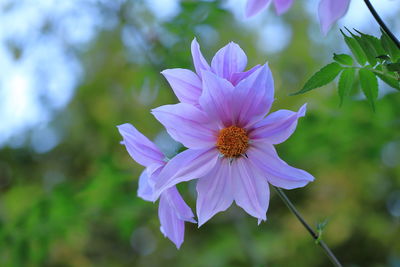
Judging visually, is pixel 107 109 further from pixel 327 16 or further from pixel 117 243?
pixel 327 16

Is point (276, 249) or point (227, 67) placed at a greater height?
point (227, 67)

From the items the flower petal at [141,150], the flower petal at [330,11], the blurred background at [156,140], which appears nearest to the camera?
the flower petal at [330,11]

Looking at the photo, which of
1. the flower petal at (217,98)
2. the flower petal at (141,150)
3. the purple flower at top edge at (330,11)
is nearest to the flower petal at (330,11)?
the purple flower at top edge at (330,11)

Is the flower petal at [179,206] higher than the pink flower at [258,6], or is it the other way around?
the pink flower at [258,6]

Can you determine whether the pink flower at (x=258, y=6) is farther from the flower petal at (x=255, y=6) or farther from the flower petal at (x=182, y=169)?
the flower petal at (x=182, y=169)

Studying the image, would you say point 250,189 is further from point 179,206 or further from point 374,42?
point 374,42

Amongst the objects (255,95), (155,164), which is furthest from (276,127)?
(155,164)

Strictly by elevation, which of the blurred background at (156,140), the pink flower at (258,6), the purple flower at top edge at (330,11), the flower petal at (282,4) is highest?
the pink flower at (258,6)

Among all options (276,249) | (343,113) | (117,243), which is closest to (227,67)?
(343,113)
